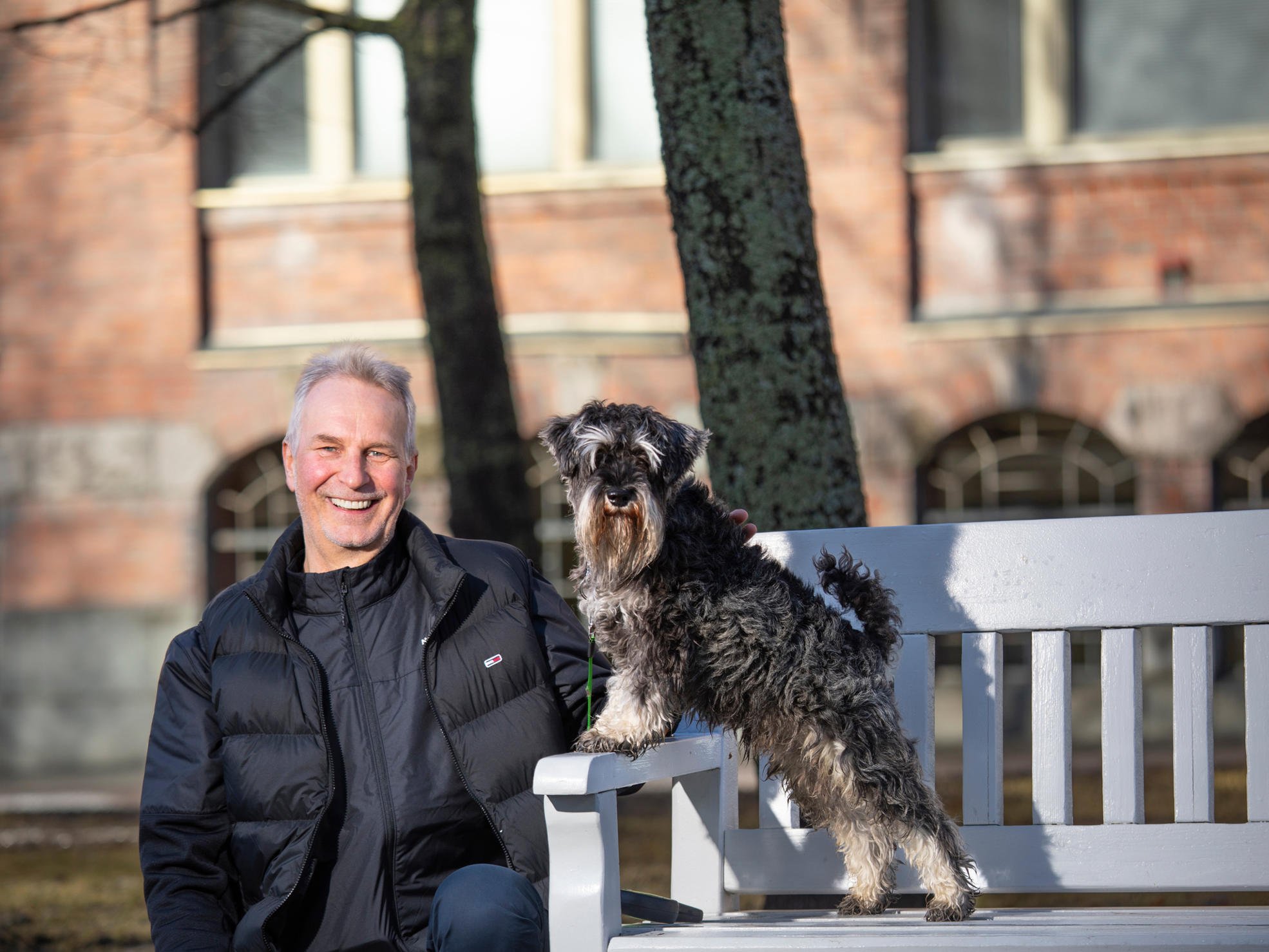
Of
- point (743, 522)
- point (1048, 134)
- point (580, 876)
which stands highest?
point (1048, 134)

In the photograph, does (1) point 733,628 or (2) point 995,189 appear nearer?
(1) point 733,628

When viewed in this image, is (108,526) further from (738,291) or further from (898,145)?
(738,291)

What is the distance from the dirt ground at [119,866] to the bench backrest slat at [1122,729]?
2.63 meters

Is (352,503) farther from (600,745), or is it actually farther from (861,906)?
(861,906)

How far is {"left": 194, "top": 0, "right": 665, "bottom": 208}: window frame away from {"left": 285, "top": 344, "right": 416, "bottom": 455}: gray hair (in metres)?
9.91

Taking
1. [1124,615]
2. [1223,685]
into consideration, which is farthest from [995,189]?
[1124,615]

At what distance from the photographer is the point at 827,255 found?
1298 centimetres

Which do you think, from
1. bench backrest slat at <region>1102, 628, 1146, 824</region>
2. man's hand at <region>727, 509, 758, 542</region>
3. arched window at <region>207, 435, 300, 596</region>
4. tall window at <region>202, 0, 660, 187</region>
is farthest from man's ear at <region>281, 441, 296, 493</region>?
arched window at <region>207, 435, 300, 596</region>

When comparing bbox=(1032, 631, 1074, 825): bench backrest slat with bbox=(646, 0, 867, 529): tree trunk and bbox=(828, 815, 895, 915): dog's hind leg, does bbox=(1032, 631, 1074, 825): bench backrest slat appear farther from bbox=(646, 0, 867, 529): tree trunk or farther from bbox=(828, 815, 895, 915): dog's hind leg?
bbox=(646, 0, 867, 529): tree trunk

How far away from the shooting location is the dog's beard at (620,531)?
3.20 m

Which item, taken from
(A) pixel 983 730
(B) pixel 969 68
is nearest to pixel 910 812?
(A) pixel 983 730

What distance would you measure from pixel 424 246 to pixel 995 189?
21.0ft

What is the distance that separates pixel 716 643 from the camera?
10.9ft

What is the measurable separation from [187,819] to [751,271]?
2.30 metres
